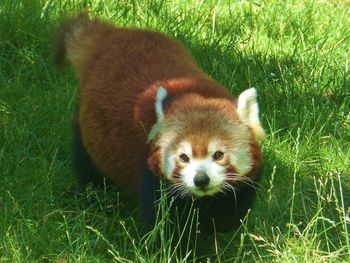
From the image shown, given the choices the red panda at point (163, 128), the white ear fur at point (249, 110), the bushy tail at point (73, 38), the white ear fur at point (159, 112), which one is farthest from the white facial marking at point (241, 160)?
the bushy tail at point (73, 38)

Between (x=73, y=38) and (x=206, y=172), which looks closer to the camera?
(x=206, y=172)

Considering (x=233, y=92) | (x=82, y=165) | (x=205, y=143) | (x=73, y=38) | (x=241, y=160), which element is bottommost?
(x=82, y=165)

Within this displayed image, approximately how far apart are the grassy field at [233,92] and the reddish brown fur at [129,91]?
0.29 meters

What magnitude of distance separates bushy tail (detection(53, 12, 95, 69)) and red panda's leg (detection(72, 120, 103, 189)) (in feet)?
1.24

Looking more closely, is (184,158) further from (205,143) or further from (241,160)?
(241,160)

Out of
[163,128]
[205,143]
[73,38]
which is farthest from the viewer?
[73,38]

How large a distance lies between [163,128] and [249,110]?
0.40 metres

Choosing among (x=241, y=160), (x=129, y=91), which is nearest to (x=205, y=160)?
(x=241, y=160)

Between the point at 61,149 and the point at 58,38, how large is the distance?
632mm

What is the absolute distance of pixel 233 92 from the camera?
5.38 m

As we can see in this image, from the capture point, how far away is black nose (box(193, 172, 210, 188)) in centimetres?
358

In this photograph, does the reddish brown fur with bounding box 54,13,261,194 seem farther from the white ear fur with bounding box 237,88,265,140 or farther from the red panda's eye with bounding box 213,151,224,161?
the red panda's eye with bounding box 213,151,224,161

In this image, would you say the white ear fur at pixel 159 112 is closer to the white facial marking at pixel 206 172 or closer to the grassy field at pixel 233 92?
the white facial marking at pixel 206 172

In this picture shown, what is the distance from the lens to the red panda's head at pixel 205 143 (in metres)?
3.67
